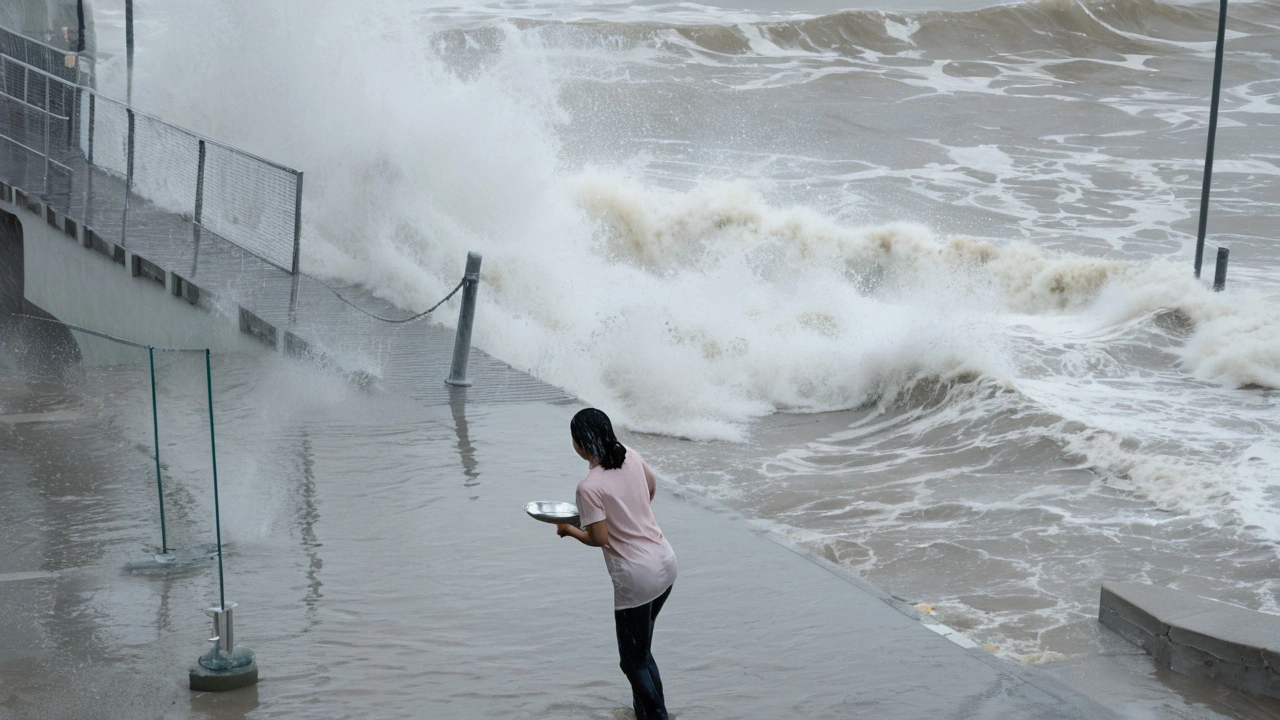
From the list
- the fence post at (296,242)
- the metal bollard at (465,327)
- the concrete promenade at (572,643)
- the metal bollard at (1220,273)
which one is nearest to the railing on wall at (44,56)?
the fence post at (296,242)

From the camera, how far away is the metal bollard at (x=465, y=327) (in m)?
9.18

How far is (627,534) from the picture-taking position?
4.16 metres

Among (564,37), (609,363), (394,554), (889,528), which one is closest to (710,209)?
(609,363)

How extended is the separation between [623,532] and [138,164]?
1082 centimetres

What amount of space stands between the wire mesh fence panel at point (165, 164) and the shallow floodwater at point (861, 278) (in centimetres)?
183

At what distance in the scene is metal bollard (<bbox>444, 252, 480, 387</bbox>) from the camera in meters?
9.18

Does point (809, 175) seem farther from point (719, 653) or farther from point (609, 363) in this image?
point (719, 653)

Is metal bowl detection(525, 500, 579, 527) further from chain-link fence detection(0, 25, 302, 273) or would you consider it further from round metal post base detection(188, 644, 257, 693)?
chain-link fence detection(0, 25, 302, 273)

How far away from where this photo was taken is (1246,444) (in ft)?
37.1

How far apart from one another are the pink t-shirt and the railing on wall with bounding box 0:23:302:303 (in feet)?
23.4

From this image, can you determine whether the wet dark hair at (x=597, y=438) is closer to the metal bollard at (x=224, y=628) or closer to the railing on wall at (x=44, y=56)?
the metal bollard at (x=224, y=628)

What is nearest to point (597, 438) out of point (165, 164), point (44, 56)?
point (165, 164)

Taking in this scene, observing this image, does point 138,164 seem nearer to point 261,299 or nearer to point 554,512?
point 261,299

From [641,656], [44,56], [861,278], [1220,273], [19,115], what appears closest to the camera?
[641,656]
